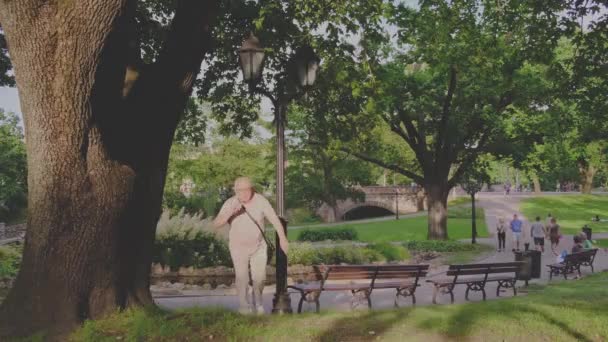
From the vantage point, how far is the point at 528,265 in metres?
13.8

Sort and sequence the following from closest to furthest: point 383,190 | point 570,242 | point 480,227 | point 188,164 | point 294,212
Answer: point 570,242
point 480,227
point 188,164
point 294,212
point 383,190

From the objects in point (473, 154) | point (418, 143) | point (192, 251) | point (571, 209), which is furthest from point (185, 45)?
point (571, 209)

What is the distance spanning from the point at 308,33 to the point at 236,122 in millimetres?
3956

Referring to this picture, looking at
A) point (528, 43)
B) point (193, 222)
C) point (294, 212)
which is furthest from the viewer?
point (294, 212)

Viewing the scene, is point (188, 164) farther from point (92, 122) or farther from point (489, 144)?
point (92, 122)

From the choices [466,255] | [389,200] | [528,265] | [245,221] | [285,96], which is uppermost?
[285,96]

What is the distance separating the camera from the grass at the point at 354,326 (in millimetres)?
6012

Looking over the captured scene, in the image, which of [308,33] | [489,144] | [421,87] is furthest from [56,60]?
[489,144]

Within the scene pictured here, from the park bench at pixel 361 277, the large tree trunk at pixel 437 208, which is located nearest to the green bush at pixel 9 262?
the park bench at pixel 361 277

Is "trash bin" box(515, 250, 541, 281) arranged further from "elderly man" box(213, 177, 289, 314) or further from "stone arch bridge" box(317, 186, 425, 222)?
"stone arch bridge" box(317, 186, 425, 222)

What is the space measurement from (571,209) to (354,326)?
4943cm

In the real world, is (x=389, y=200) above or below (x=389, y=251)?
above

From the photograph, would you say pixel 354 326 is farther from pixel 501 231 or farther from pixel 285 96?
pixel 501 231

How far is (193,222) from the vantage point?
605 inches
